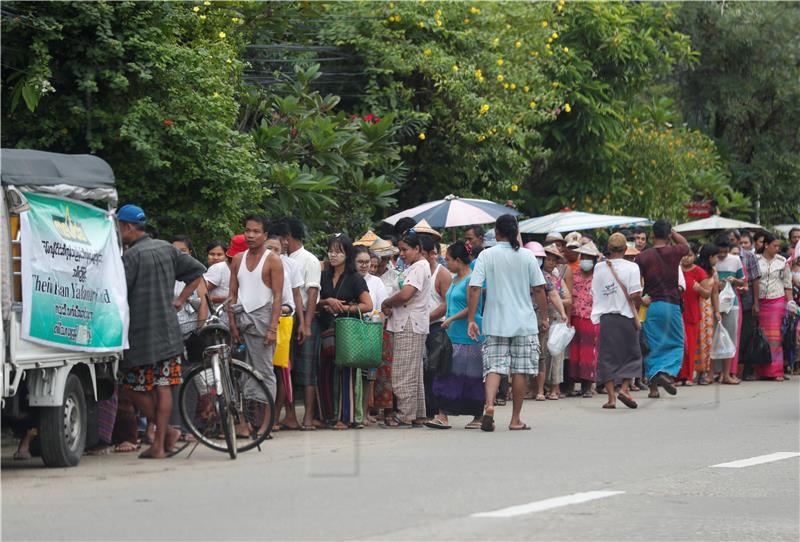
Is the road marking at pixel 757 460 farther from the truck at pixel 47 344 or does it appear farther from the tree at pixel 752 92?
the tree at pixel 752 92

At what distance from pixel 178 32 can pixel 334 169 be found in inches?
131

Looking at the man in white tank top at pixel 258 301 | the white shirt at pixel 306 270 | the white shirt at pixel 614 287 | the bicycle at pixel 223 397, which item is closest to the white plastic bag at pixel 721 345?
the white shirt at pixel 614 287

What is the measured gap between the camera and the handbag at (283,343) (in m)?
13.1

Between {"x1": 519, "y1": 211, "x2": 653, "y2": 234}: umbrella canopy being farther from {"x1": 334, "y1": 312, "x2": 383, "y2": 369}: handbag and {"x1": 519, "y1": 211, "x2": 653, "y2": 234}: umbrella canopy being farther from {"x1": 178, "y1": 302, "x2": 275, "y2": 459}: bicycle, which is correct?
{"x1": 178, "y1": 302, "x2": 275, "y2": 459}: bicycle

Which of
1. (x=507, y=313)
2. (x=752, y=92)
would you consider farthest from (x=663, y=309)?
(x=752, y=92)

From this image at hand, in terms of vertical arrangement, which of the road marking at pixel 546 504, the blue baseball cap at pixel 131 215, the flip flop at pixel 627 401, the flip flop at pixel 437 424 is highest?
the blue baseball cap at pixel 131 215

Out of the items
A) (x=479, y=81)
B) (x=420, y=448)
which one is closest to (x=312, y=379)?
(x=420, y=448)

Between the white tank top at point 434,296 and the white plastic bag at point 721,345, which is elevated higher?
the white tank top at point 434,296

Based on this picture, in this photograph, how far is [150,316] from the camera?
11289mm

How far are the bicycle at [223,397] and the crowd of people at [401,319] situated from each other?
0.65 feet

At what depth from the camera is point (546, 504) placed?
871cm

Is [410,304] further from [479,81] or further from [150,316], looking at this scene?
[479,81]

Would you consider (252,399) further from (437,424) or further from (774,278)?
(774,278)

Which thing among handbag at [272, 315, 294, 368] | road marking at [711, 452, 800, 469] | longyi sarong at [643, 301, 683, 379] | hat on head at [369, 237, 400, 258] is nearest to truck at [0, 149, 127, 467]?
handbag at [272, 315, 294, 368]
